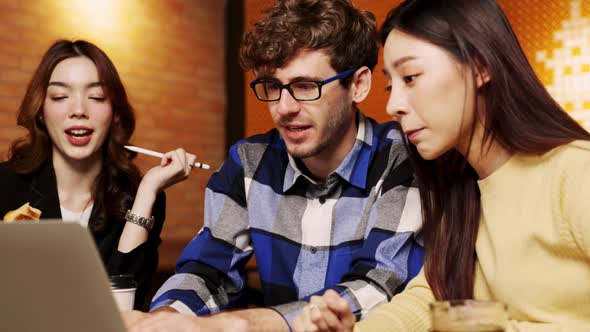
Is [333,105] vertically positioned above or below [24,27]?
below

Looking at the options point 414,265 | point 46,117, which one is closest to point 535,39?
point 414,265

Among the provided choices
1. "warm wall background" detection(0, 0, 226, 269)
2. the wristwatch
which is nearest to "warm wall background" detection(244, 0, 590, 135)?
the wristwatch

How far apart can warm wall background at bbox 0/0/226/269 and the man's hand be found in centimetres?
281

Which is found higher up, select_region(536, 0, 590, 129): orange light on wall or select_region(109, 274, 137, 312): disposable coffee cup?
select_region(536, 0, 590, 129): orange light on wall

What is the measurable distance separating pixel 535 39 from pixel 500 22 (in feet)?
7.19

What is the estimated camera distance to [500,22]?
113 centimetres

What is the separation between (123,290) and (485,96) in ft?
2.52

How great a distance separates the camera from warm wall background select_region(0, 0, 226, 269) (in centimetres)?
394

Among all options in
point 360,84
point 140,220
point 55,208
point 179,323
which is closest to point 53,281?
point 179,323

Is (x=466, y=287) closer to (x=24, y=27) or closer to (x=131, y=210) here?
(x=131, y=210)

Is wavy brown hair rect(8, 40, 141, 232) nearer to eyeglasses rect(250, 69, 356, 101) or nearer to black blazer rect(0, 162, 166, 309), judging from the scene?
black blazer rect(0, 162, 166, 309)

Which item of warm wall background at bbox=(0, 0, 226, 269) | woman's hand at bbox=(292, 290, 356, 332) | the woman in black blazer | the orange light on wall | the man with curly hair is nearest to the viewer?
woman's hand at bbox=(292, 290, 356, 332)

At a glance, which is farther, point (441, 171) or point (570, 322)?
point (441, 171)

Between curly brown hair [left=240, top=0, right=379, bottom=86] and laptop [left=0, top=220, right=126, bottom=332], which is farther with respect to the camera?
curly brown hair [left=240, top=0, right=379, bottom=86]
